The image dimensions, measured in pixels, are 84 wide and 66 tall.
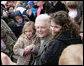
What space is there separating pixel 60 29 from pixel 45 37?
65 centimetres

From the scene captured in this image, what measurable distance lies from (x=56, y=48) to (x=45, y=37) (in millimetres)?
769

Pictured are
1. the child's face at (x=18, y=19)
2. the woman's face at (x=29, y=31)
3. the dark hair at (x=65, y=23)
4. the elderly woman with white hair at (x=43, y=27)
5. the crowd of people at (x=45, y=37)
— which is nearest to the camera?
the crowd of people at (x=45, y=37)

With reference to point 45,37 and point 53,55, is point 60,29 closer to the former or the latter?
point 53,55

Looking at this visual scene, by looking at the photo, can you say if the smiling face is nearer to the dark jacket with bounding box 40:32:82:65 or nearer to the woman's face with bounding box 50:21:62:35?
the woman's face with bounding box 50:21:62:35

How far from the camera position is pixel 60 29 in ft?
9.48

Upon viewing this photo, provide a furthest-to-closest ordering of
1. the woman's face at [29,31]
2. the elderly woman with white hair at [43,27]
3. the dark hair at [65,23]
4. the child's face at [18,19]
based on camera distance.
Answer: the child's face at [18,19], the woman's face at [29,31], the elderly woman with white hair at [43,27], the dark hair at [65,23]

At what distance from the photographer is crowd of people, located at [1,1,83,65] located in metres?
2.44

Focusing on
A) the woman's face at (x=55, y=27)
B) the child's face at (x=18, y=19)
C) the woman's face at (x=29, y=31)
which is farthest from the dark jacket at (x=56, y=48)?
the child's face at (x=18, y=19)

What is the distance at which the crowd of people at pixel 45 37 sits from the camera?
2438mm

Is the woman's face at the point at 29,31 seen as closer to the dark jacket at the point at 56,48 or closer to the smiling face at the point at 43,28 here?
the smiling face at the point at 43,28

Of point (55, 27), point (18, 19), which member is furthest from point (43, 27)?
point (18, 19)

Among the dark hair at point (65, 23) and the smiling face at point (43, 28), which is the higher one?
the dark hair at point (65, 23)

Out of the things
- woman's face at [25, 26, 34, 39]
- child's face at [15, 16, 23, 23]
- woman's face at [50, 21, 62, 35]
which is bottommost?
child's face at [15, 16, 23, 23]

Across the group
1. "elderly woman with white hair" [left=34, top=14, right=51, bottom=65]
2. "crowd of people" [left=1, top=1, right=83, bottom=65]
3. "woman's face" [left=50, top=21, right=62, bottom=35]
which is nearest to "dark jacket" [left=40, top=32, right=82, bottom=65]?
"crowd of people" [left=1, top=1, right=83, bottom=65]
